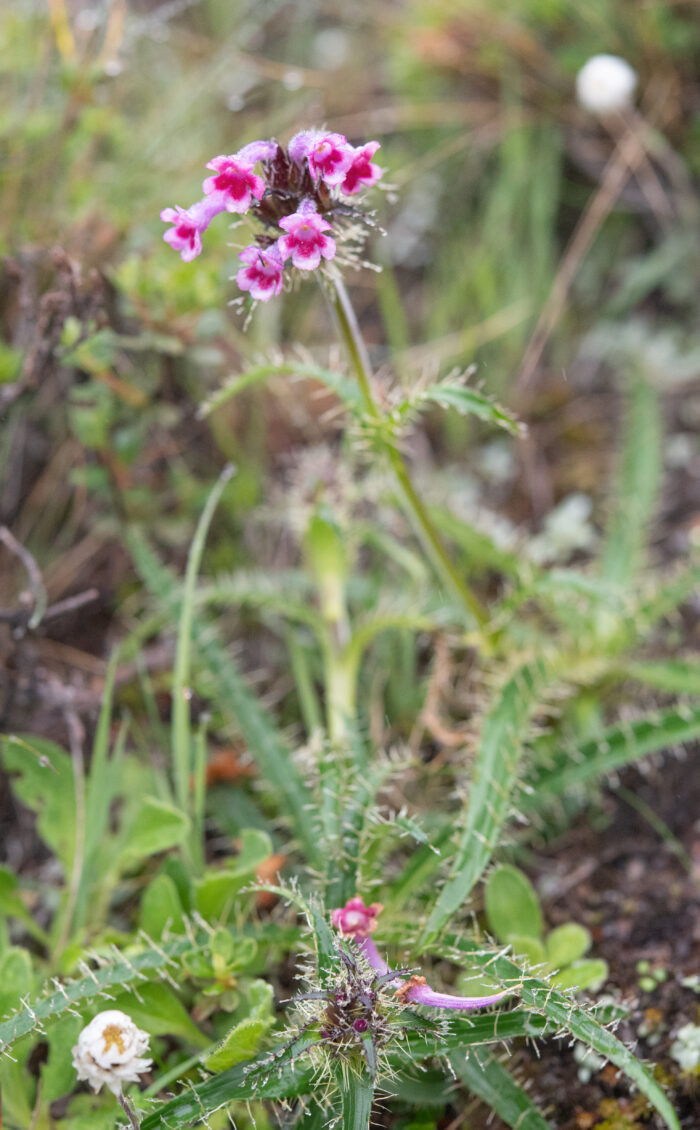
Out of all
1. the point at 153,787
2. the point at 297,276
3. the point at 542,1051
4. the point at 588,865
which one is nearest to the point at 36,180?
the point at 297,276

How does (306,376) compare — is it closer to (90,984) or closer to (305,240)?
(305,240)

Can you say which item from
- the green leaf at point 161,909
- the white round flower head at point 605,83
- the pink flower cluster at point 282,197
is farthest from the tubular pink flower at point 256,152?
the white round flower head at point 605,83

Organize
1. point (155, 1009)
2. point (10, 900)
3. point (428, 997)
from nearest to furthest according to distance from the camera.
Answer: point (428, 997) < point (155, 1009) < point (10, 900)

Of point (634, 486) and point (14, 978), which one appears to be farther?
point (634, 486)

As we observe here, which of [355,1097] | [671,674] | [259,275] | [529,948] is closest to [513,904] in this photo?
[529,948]

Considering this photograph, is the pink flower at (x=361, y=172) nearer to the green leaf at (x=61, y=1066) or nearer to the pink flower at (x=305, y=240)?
the pink flower at (x=305, y=240)

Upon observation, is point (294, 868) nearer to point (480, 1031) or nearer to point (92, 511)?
point (480, 1031)
